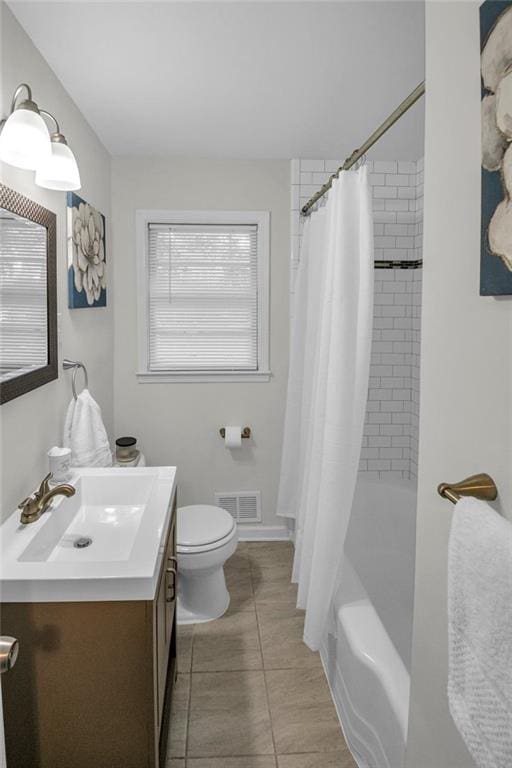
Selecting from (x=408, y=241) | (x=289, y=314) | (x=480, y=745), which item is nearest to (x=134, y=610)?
(x=480, y=745)

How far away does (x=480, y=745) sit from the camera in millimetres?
765

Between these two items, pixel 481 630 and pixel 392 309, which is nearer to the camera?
pixel 481 630

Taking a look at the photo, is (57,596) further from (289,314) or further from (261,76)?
(289,314)

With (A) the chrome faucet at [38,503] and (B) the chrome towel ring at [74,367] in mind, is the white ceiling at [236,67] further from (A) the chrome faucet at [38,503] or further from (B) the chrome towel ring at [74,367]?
(A) the chrome faucet at [38,503]

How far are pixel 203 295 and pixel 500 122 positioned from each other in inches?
104

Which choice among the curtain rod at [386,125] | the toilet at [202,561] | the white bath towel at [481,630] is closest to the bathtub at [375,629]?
the toilet at [202,561]

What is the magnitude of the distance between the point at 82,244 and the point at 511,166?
6.85 feet

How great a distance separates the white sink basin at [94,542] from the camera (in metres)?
1.33

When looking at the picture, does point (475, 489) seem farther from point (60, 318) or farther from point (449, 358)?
point (60, 318)

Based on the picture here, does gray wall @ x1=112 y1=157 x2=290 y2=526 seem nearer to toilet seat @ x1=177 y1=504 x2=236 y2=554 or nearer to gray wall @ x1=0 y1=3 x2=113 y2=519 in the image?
gray wall @ x1=0 y1=3 x2=113 y2=519

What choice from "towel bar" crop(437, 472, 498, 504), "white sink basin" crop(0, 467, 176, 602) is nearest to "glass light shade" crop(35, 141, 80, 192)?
"white sink basin" crop(0, 467, 176, 602)

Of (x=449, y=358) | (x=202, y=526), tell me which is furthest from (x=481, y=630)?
(x=202, y=526)

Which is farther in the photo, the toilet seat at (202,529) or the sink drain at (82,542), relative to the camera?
the toilet seat at (202,529)

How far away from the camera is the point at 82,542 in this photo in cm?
173
